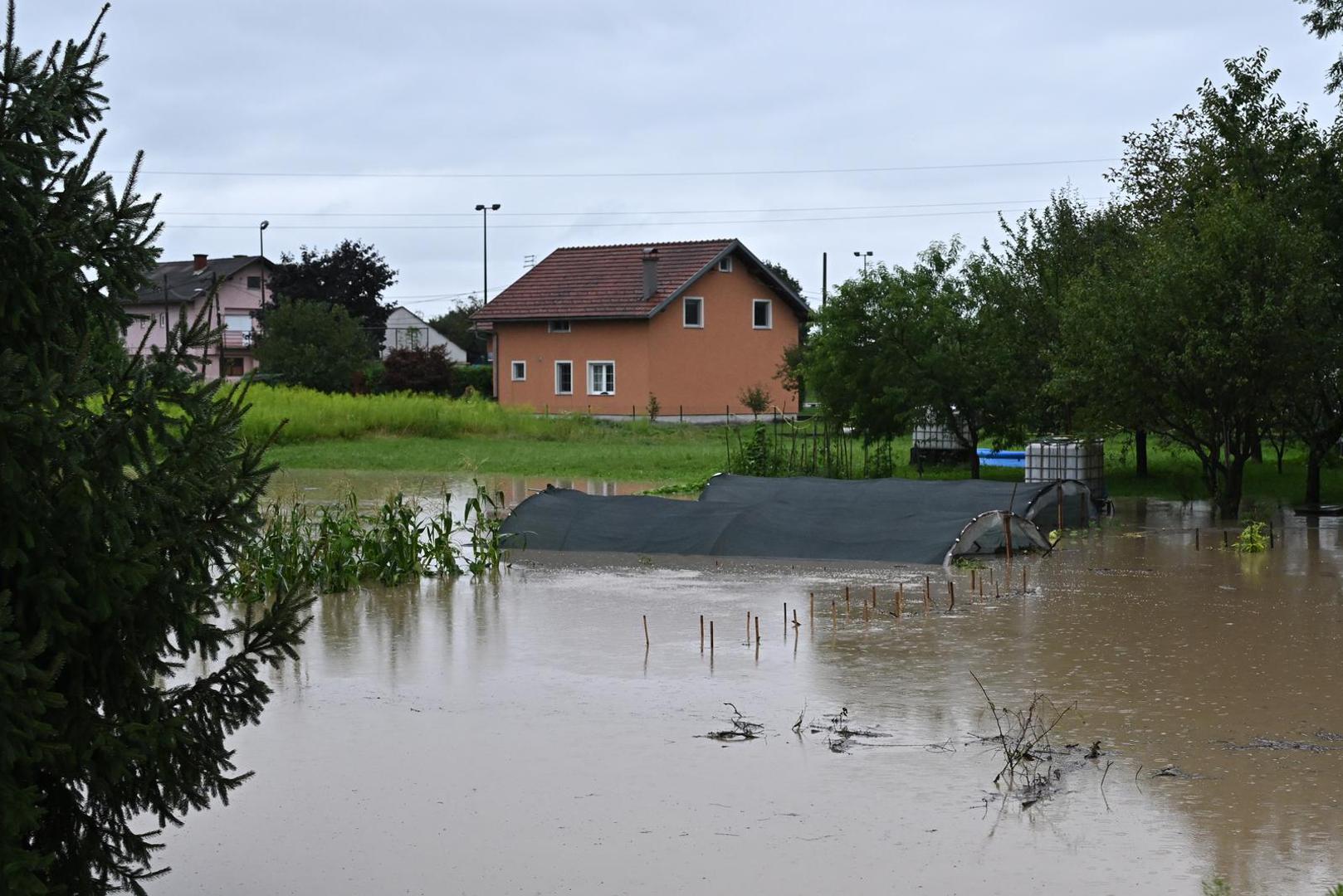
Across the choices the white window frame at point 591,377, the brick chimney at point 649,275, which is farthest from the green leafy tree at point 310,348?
the brick chimney at point 649,275

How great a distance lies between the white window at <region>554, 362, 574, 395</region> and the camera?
5266cm

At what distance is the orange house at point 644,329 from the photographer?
50.4 metres

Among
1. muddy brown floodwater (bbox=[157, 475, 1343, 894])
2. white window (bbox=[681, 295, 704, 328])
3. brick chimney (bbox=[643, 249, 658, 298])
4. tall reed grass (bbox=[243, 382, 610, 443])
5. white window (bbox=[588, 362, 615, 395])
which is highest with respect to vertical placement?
brick chimney (bbox=[643, 249, 658, 298])

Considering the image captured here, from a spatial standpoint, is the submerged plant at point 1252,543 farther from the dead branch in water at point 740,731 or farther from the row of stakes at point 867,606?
the dead branch in water at point 740,731

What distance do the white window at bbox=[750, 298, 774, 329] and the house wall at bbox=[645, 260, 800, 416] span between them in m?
0.17

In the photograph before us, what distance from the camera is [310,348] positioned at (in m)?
54.0

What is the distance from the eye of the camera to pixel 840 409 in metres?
28.1

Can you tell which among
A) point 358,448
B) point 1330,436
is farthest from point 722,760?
point 358,448

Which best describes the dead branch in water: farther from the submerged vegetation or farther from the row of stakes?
the submerged vegetation

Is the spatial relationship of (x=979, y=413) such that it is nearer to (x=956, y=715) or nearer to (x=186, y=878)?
(x=956, y=715)

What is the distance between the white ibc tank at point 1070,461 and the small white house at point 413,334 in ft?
188

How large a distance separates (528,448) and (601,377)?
50.9 feet

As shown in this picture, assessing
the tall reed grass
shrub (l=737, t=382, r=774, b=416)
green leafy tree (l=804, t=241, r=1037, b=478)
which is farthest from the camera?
shrub (l=737, t=382, r=774, b=416)

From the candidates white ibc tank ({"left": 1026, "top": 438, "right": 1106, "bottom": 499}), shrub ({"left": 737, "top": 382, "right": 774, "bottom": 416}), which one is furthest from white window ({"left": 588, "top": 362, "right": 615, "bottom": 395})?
white ibc tank ({"left": 1026, "top": 438, "right": 1106, "bottom": 499})
